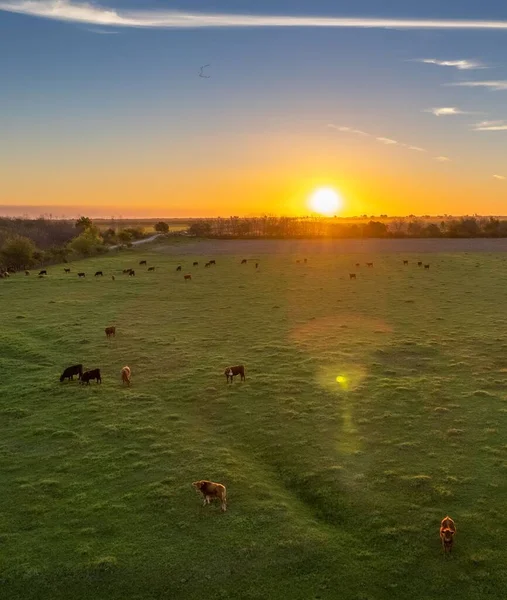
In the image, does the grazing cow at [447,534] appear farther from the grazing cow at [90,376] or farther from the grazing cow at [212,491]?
the grazing cow at [90,376]

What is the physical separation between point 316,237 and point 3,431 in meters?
128

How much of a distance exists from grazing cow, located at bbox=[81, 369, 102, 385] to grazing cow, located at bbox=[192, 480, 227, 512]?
13222 millimetres

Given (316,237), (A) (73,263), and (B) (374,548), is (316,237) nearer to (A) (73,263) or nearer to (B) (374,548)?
(A) (73,263)

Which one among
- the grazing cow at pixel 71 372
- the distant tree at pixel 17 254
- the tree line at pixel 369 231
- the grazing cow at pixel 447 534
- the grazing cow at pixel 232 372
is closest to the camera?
the grazing cow at pixel 447 534

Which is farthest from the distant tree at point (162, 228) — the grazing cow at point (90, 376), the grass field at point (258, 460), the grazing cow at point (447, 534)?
the grazing cow at point (447, 534)

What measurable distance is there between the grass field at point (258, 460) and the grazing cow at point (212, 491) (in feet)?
1.20

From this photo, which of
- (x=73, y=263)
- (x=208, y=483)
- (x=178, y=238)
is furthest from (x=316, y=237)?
(x=208, y=483)

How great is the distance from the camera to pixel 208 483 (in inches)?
625

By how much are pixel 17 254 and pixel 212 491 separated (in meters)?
81.8

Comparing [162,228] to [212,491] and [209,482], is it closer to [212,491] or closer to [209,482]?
[209,482]

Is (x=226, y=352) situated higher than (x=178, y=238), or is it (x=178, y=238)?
(x=178, y=238)

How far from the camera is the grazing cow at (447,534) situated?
13625mm

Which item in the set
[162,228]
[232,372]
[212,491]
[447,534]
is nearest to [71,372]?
[232,372]

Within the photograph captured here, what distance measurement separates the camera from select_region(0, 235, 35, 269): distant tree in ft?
278
